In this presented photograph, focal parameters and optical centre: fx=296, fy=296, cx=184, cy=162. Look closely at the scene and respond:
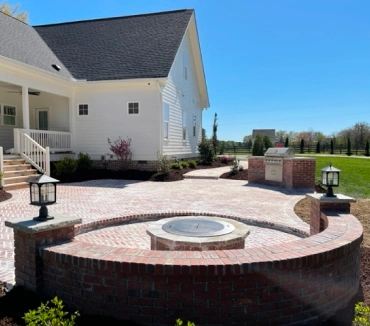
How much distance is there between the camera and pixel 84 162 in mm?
14609

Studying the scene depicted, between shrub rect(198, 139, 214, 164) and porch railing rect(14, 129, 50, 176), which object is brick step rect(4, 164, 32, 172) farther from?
shrub rect(198, 139, 214, 164)

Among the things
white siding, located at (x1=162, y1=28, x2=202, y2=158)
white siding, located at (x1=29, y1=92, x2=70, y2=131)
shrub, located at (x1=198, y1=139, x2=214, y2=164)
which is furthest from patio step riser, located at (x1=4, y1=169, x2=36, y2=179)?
shrub, located at (x1=198, y1=139, x2=214, y2=164)

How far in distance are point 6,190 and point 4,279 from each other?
7.79m

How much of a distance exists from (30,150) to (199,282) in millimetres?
12141

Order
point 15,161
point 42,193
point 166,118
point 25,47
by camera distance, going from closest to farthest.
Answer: point 42,193 → point 15,161 → point 25,47 → point 166,118

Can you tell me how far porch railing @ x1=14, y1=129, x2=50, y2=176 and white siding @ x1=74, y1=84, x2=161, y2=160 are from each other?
3217 mm

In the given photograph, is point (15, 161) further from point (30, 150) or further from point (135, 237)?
point (135, 237)

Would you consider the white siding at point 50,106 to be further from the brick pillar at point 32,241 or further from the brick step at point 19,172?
the brick pillar at point 32,241

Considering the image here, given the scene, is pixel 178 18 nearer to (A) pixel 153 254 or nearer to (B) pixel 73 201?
(B) pixel 73 201

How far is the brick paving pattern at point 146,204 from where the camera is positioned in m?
5.32

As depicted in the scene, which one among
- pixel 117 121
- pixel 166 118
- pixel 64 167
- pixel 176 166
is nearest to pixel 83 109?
pixel 117 121

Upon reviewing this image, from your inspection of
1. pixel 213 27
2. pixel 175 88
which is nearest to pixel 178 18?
pixel 213 27

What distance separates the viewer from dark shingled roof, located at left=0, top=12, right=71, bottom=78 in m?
12.8

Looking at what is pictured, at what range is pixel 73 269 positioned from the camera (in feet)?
9.32
